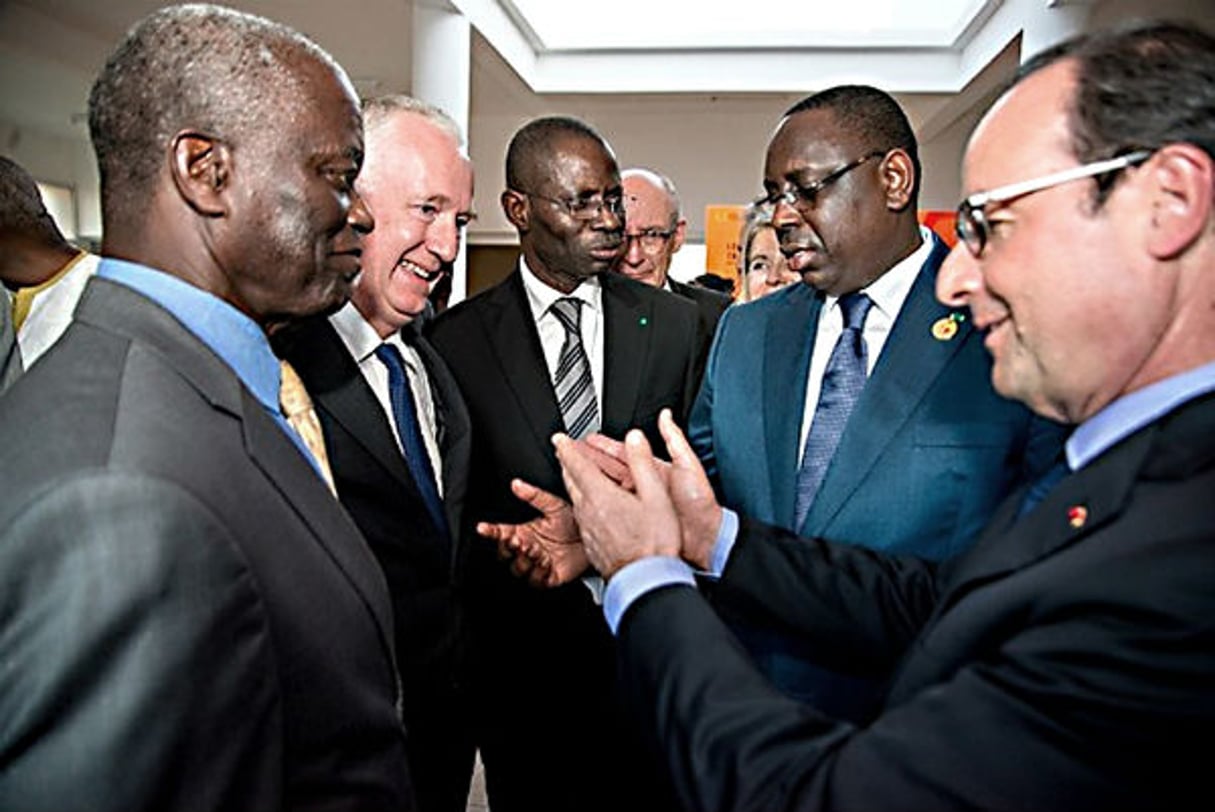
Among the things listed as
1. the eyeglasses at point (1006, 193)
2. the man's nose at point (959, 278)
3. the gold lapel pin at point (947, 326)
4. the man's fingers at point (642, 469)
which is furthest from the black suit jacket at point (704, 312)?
the eyeglasses at point (1006, 193)

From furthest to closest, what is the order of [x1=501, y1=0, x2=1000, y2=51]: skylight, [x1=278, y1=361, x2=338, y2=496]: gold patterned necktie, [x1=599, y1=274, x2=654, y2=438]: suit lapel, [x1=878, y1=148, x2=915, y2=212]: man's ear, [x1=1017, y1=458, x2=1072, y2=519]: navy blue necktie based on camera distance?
[x1=501, y1=0, x2=1000, y2=51]: skylight, [x1=599, y1=274, x2=654, y2=438]: suit lapel, [x1=878, y1=148, x2=915, y2=212]: man's ear, [x1=278, y1=361, x2=338, y2=496]: gold patterned necktie, [x1=1017, y1=458, x2=1072, y2=519]: navy blue necktie

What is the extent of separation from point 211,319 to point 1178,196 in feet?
3.41

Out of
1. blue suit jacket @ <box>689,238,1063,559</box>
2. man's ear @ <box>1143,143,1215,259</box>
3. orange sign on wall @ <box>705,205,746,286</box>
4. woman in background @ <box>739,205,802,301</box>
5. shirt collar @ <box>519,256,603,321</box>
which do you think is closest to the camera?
man's ear @ <box>1143,143,1215,259</box>

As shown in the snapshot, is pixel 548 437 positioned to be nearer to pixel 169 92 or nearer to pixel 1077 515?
pixel 169 92

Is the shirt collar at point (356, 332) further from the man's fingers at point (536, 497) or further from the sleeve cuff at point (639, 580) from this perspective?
the sleeve cuff at point (639, 580)

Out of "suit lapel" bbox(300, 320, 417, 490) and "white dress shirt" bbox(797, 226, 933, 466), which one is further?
"white dress shirt" bbox(797, 226, 933, 466)

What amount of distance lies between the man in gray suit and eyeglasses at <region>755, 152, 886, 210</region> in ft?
3.30

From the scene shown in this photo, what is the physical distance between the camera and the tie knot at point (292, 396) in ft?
4.69

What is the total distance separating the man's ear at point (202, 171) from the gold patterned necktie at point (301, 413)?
40 cm

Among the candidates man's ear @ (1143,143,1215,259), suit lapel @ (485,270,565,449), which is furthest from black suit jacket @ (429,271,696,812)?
man's ear @ (1143,143,1215,259)

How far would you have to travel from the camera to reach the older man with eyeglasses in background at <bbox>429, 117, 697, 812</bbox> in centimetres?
226

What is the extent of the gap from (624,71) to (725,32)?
94cm

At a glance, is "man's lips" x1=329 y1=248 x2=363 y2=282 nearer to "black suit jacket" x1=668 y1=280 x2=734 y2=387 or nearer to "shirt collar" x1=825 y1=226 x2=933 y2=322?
"shirt collar" x1=825 y1=226 x2=933 y2=322

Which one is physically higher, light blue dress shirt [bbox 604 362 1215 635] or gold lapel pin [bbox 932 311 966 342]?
gold lapel pin [bbox 932 311 966 342]
